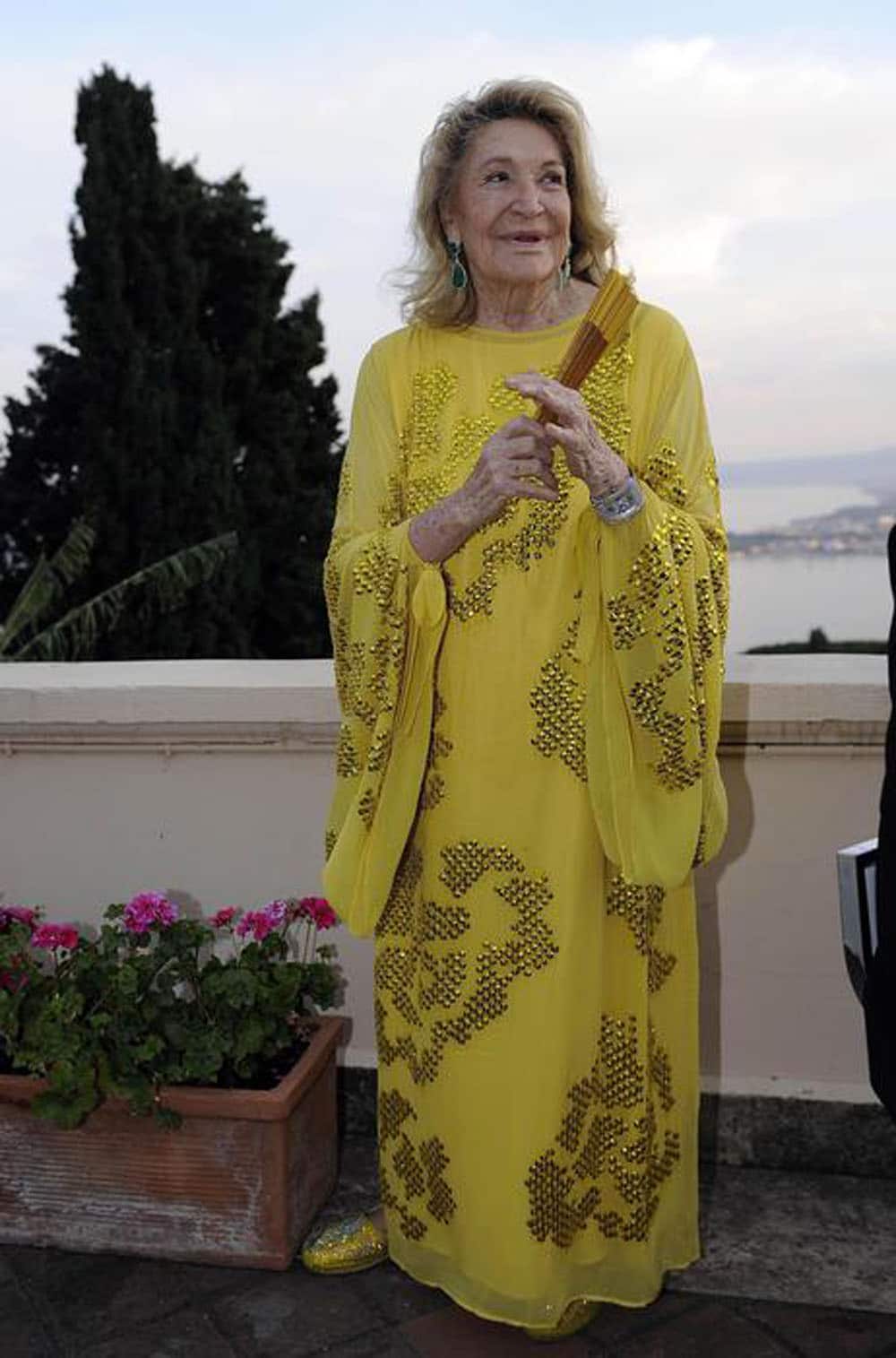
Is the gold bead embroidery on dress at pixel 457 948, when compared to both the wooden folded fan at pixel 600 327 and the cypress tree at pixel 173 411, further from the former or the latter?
the cypress tree at pixel 173 411

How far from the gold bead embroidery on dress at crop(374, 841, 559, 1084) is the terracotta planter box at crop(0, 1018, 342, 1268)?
1.53 ft

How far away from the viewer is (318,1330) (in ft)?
8.66

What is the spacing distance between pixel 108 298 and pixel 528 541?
65.1 feet

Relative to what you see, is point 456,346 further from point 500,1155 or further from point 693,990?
point 500,1155

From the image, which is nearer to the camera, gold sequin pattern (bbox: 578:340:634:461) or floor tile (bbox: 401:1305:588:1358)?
gold sequin pattern (bbox: 578:340:634:461)

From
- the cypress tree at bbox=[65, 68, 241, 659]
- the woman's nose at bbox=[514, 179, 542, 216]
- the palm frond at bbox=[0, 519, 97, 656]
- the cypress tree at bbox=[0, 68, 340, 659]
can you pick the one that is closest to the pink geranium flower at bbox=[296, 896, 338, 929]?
the woman's nose at bbox=[514, 179, 542, 216]

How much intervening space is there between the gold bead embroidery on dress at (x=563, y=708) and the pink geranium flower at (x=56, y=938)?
1.25 meters

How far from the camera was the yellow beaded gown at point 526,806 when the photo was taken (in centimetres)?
231

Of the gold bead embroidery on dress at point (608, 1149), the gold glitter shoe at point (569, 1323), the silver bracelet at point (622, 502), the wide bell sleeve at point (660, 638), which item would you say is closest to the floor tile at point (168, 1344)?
the gold glitter shoe at point (569, 1323)

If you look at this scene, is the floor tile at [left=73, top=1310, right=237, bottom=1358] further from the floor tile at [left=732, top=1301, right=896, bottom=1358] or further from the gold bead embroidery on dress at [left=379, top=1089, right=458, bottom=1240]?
the floor tile at [left=732, top=1301, right=896, bottom=1358]

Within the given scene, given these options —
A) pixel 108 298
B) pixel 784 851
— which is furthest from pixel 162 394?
pixel 784 851

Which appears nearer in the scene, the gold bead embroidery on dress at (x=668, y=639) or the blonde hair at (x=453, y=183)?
the gold bead embroidery on dress at (x=668, y=639)

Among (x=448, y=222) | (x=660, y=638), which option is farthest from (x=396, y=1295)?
(x=448, y=222)

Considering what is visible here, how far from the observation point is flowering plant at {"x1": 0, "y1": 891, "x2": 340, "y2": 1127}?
280 cm
